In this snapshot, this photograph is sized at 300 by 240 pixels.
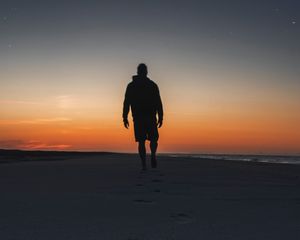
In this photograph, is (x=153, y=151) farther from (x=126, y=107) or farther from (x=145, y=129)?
(x=126, y=107)

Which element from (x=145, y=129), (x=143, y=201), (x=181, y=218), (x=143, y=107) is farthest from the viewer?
(x=143, y=107)

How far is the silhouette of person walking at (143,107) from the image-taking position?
28.2ft

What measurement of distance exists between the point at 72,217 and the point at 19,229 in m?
0.48

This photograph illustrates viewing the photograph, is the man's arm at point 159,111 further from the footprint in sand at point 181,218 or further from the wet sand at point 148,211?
the footprint in sand at point 181,218

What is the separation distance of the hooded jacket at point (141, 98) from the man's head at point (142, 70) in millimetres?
59

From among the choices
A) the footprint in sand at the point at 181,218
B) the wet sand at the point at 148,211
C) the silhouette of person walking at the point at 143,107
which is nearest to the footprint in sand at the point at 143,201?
the wet sand at the point at 148,211

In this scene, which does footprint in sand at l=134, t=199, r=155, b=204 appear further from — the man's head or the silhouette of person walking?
the man's head

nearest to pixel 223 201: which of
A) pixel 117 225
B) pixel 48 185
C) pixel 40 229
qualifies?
pixel 117 225

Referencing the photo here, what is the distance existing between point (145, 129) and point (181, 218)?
5475 millimetres

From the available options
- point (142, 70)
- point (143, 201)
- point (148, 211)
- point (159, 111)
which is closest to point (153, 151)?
point (159, 111)

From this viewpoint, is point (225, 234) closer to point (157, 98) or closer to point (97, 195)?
point (97, 195)

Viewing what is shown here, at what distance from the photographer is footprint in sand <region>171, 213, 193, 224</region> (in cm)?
303

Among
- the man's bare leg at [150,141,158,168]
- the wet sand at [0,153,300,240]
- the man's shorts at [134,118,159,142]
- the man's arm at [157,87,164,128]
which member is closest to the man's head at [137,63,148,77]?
the man's arm at [157,87,164,128]

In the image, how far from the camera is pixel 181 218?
10.3 ft
